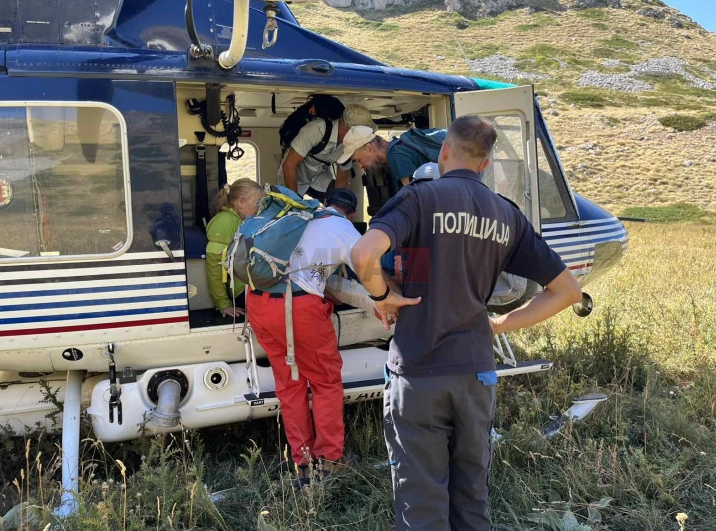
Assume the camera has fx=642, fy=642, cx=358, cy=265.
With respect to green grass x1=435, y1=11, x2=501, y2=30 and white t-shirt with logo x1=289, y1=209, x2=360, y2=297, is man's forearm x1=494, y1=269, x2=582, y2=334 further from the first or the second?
green grass x1=435, y1=11, x2=501, y2=30

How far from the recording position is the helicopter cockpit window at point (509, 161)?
4594 millimetres

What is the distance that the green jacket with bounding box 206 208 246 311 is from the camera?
4.53m

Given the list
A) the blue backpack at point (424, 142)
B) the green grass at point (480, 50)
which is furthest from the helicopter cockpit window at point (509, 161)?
the green grass at point (480, 50)

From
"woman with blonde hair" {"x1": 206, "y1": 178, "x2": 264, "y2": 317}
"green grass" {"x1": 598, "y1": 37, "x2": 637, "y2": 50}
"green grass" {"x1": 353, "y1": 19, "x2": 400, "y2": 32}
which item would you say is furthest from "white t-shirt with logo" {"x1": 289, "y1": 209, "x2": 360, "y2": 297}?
"green grass" {"x1": 598, "y1": 37, "x2": 637, "y2": 50}

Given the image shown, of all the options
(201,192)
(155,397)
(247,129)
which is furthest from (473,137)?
(247,129)

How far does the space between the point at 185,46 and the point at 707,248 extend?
12.4 metres

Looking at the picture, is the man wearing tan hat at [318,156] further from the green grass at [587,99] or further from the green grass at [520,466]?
the green grass at [587,99]

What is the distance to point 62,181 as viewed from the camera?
149 inches

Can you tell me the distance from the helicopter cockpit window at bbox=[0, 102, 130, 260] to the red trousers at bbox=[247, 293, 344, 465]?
1.00m

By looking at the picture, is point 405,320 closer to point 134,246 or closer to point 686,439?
point 134,246

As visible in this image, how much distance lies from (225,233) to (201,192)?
132 cm

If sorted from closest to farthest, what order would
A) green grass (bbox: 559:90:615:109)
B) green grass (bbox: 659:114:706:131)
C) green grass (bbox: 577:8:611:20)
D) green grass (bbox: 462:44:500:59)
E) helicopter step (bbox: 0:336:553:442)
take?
1. helicopter step (bbox: 0:336:553:442)
2. green grass (bbox: 659:114:706:131)
3. green grass (bbox: 559:90:615:109)
4. green grass (bbox: 462:44:500:59)
5. green grass (bbox: 577:8:611:20)

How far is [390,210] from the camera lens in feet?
8.49

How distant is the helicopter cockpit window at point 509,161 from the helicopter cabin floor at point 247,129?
559mm
